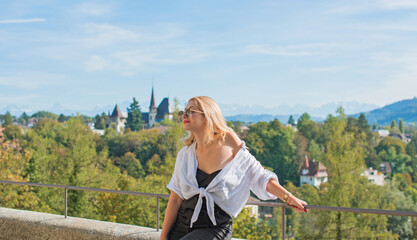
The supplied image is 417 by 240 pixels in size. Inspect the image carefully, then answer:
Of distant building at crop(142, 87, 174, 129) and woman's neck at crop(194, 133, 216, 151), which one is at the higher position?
distant building at crop(142, 87, 174, 129)

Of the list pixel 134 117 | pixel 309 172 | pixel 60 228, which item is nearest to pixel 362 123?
pixel 309 172

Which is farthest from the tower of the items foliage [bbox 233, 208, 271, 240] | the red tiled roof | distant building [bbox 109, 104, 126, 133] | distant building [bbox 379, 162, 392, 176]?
foliage [bbox 233, 208, 271, 240]

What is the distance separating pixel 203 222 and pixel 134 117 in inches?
5060

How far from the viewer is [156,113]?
136 metres

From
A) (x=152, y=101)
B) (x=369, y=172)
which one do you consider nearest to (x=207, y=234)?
(x=369, y=172)

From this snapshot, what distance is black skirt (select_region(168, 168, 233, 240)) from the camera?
238 centimetres

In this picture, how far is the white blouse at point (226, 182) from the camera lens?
2379mm

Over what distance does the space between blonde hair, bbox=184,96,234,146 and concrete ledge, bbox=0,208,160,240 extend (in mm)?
1419

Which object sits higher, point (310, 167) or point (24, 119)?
point (24, 119)

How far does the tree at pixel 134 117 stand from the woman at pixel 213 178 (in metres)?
127

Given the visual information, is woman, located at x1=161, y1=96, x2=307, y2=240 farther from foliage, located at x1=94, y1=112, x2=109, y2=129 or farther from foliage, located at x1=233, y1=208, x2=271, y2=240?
foliage, located at x1=94, y1=112, x2=109, y2=129

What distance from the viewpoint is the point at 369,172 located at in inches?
2992

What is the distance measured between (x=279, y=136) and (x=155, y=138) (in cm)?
2024

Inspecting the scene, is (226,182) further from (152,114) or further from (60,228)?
(152,114)
